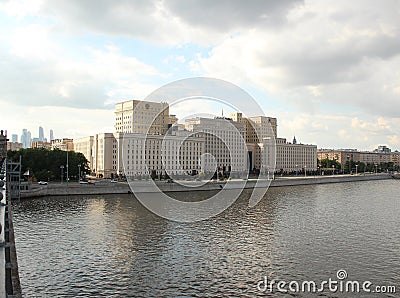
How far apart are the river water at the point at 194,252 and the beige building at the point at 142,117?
47.3m

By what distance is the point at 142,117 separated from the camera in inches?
2825

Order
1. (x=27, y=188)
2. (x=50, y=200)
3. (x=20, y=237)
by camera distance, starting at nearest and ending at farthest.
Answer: (x=20, y=237) < (x=50, y=200) < (x=27, y=188)

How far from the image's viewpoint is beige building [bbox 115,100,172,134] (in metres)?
70.2

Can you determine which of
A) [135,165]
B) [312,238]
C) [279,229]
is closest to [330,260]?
[312,238]

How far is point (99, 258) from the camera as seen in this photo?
43.4 feet

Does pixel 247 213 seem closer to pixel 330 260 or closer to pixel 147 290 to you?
pixel 330 260

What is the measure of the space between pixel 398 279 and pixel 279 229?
816cm

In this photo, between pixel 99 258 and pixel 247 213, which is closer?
pixel 99 258

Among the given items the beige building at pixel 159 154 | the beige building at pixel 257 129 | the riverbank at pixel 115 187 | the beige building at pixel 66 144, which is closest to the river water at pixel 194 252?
the riverbank at pixel 115 187

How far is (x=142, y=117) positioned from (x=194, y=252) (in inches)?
2335

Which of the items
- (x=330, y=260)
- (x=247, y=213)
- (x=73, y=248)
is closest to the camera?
(x=330, y=260)

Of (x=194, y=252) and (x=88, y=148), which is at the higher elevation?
(x=88, y=148)

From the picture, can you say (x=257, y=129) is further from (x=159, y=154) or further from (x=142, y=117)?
(x=159, y=154)

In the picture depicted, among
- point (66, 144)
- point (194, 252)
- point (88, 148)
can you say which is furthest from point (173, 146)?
point (194, 252)
